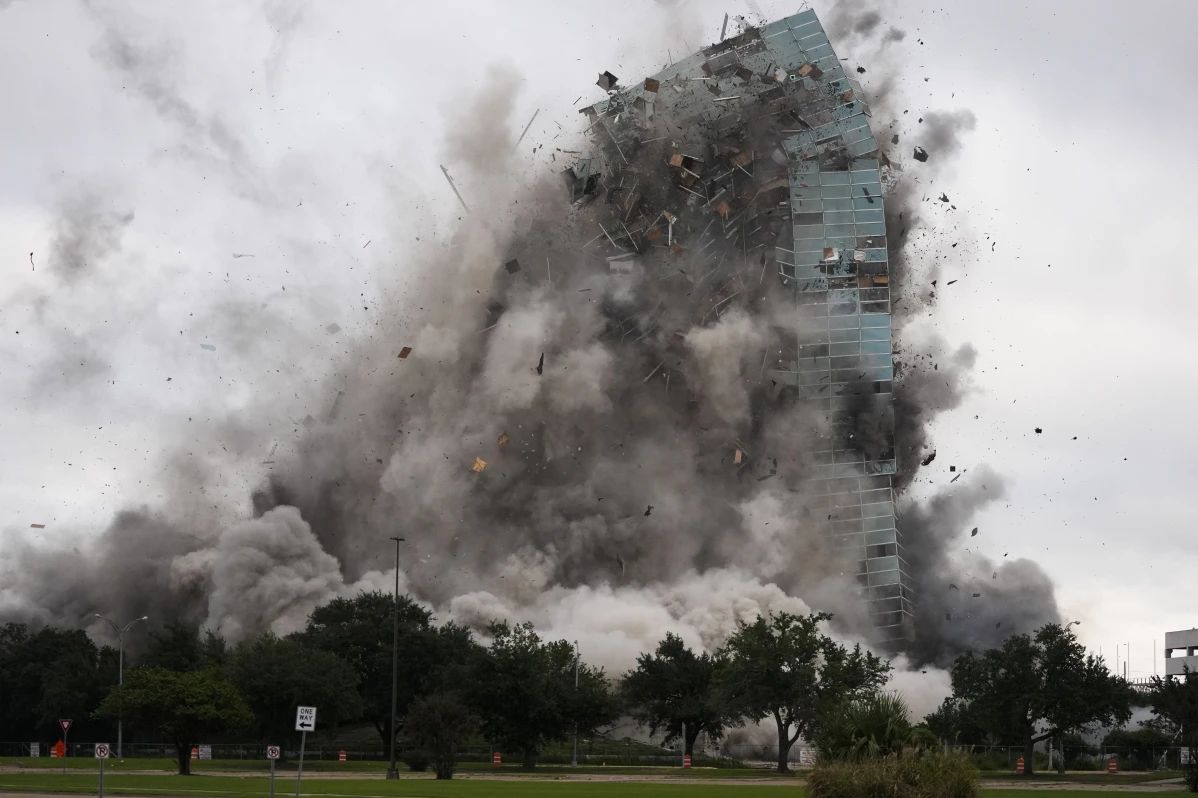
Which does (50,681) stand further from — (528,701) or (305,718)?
(305,718)

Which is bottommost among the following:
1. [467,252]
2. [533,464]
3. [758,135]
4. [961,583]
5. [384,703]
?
[384,703]

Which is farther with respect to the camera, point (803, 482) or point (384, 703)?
point (803, 482)

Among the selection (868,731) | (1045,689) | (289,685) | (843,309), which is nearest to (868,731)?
(868,731)

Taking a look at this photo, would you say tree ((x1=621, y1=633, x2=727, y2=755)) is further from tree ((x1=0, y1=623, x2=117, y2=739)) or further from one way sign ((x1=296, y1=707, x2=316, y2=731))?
one way sign ((x1=296, y1=707, x2=316, y2=731))

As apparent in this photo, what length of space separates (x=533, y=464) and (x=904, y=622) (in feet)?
109

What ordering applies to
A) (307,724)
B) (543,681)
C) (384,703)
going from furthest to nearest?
(384,703)
(543,681)
(307,724)

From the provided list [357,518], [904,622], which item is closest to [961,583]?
[904,622]

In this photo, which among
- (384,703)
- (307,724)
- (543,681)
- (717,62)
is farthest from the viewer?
(717,62)

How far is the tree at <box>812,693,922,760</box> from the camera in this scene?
41156 mm

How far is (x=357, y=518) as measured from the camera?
142 meters

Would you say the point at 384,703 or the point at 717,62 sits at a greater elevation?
the point at 717,62

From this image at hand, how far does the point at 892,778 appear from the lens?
3897cm

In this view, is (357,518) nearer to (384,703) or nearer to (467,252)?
(467,252)

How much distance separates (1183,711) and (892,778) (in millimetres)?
37282
